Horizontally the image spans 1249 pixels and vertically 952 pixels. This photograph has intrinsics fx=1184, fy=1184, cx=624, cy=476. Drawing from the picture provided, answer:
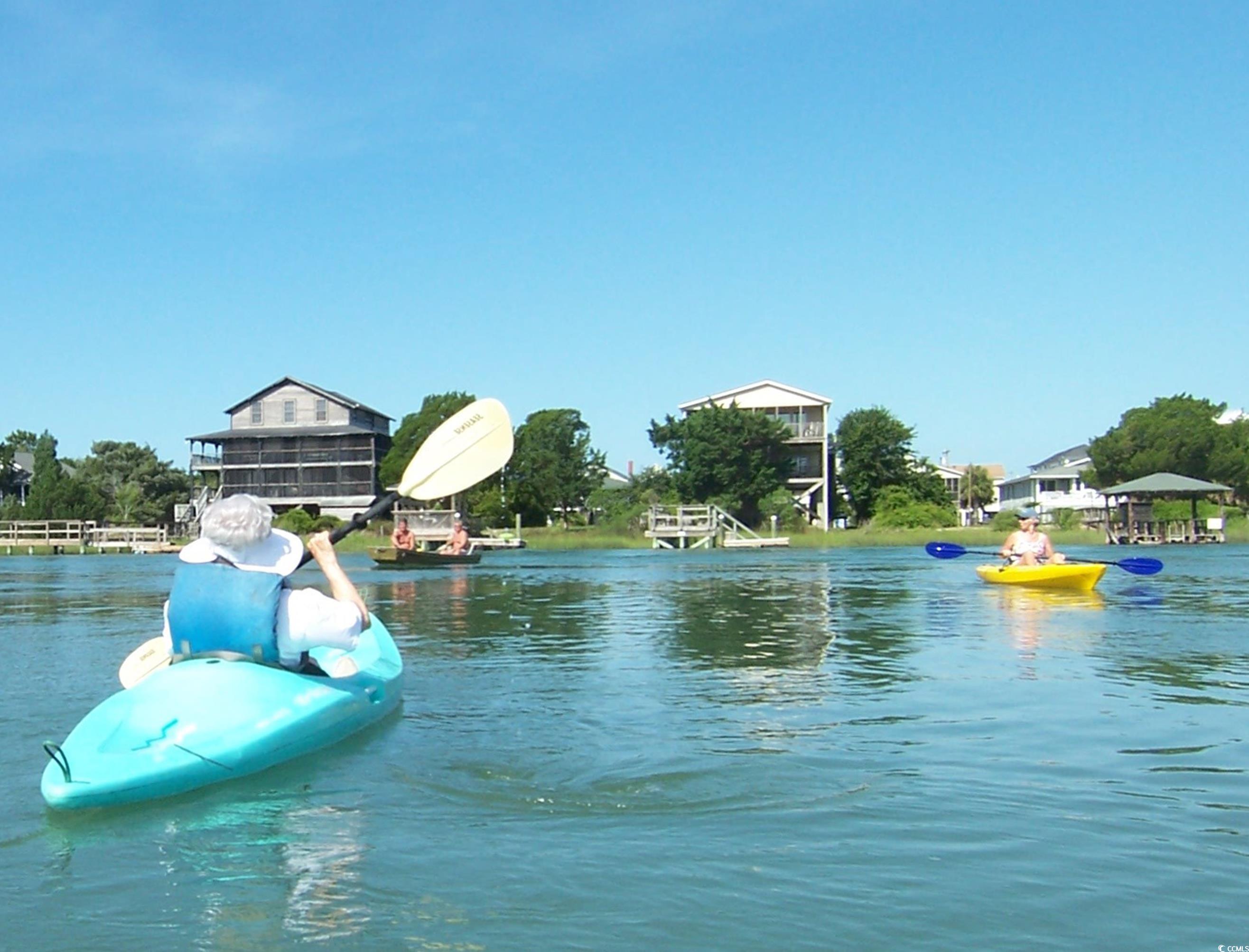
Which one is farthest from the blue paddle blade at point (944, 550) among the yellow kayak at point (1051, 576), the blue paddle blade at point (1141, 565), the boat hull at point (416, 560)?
the boat hull at point (416, 560)

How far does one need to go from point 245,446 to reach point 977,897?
190ft

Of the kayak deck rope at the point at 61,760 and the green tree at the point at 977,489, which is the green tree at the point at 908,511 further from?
the kayak deck rope at the point at 61,760

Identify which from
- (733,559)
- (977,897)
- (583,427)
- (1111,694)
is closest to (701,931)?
(977,897)

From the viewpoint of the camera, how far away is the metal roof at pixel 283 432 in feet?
187

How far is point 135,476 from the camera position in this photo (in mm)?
62281

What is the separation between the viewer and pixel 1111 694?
8.18 m

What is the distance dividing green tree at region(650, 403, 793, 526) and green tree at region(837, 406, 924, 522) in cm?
341

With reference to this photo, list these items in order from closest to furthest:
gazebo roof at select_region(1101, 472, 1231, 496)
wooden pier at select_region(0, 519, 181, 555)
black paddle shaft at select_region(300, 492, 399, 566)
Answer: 1. black paddle shaft at select_region(300, 492, 399, 566)
2. gazebo roof at select_region(1101, 472, 1231, 496)
3. wooden pier at select_region(0, 519, 181, 555)

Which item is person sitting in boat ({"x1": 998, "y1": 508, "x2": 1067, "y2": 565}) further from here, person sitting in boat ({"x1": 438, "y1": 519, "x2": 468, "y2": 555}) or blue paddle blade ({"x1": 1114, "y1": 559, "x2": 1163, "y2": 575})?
person sitting in boat ({"x1": 438, "y1": 519, "x2": 468, "y2": 555})

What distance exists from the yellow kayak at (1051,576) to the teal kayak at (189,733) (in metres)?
13.5

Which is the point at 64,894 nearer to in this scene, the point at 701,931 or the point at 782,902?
the point at 701,931

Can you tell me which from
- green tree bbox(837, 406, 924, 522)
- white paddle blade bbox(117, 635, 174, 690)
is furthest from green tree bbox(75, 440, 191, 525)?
white paddle blade bbox(117, 635, 174, 690)

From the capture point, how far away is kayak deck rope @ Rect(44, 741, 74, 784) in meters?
5.03

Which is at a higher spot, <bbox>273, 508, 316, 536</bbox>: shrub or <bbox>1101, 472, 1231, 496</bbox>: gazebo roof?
<bbox>1101, 472, 1231, 496</bbox>: gazebo roof
